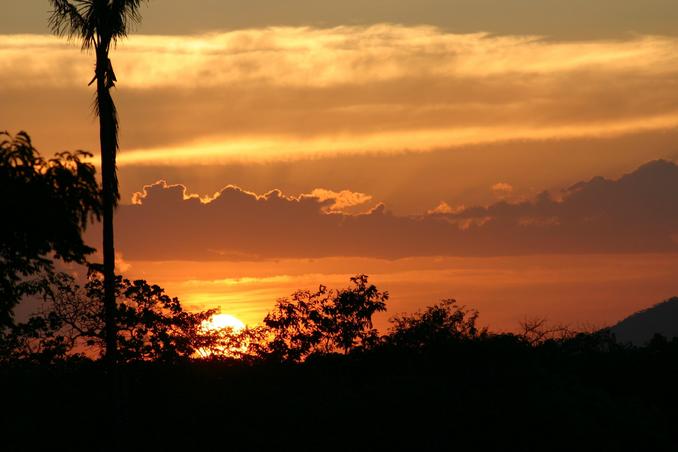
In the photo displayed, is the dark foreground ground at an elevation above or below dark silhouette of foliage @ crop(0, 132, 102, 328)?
below

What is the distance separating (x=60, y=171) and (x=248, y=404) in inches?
657

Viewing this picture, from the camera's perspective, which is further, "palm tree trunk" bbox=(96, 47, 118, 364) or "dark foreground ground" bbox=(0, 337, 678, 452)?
"dark foreground ground" bbox=(0, 337, 678, 452)

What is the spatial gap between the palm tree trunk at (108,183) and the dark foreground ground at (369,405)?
8.72 ft

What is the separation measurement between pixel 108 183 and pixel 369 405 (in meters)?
14.8

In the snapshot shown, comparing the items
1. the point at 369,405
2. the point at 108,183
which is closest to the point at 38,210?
the point at 108,183

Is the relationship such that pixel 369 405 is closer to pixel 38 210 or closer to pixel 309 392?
pixel 309 392

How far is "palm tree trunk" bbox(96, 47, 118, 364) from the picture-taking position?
35.5 m

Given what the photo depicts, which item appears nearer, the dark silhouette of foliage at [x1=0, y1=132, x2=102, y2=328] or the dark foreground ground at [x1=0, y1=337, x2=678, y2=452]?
the dark silhouette of foliage at [x1=0, y1=132, x2=102, y2=328]

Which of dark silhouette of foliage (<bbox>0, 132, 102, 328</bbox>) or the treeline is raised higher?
dark silhouette of foliage (<bbox>0, 132, 102, 328</bbox>)

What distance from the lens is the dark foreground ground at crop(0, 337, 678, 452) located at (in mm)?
39250

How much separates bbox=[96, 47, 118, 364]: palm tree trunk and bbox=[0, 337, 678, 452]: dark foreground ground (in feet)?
8.72

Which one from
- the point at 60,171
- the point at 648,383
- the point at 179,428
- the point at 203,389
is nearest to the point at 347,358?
the point at 203,389

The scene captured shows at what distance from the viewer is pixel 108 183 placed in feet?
118

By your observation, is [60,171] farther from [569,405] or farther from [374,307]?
[374,307]
